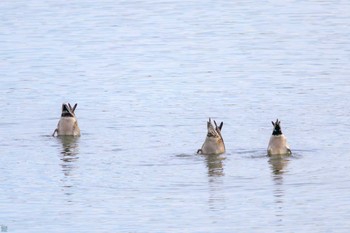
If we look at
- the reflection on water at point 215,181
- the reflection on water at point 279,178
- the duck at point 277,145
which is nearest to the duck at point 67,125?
the reflection on water at point 215,181

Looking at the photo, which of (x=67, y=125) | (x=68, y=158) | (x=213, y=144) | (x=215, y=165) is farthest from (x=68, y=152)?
(x=215, y=165)

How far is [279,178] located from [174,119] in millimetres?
6591

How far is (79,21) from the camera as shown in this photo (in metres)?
50.8

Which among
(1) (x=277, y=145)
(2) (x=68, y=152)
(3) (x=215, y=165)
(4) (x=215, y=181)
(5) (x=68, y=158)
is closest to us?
(4) (x=215, y=181)

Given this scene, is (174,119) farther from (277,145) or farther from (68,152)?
(277,145)

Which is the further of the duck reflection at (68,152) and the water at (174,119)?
the duck reflection at (68,152)

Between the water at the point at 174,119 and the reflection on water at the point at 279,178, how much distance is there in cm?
3

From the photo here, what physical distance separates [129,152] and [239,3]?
3135 cm

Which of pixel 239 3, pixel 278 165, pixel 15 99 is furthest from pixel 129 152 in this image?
pixel 239 3

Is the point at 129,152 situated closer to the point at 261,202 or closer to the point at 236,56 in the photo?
the point at 261,202

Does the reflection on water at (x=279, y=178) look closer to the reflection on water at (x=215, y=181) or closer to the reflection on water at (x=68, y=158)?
the reflection on water at (x=215, y=181)

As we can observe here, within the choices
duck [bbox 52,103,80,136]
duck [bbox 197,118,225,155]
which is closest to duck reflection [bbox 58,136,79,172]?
duck [bbox 52,103,80,136]

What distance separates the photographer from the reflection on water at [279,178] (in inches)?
790

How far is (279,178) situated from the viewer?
896 inches
